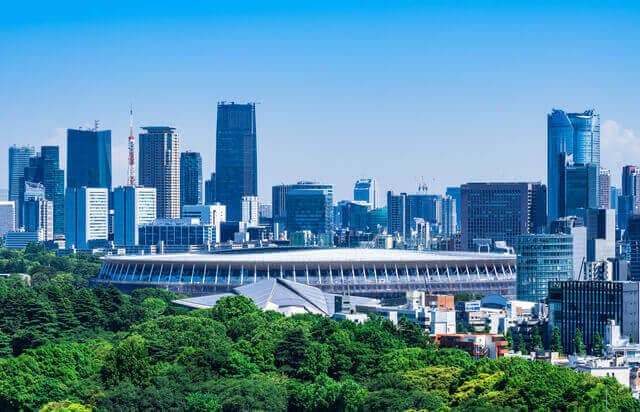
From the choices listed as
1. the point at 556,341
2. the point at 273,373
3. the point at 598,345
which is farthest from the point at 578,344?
the point at 273,373

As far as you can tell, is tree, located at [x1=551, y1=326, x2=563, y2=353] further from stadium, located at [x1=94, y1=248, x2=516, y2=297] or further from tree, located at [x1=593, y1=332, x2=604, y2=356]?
stadium, located at [x1=94, y1=248, x2=516, y2=297]

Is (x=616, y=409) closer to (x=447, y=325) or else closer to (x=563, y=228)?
(x=447, y=325)

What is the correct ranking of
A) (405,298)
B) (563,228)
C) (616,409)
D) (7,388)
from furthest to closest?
(563,228) < (405,298) < (7,388) < (616,409)

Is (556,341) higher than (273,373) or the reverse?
higher

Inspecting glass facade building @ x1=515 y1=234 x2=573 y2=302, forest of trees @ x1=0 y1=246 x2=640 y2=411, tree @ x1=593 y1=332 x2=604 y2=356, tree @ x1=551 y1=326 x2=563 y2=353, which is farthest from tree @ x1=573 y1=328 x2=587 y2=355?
glass facade building @ x1=515 y1=234 x2=573 y2=302

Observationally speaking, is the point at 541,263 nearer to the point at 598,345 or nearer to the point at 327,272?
the point at 327,272

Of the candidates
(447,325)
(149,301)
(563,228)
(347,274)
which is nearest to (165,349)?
(447,325)

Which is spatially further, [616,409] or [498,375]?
[498,375]
